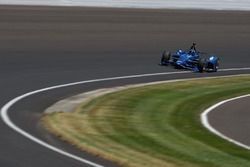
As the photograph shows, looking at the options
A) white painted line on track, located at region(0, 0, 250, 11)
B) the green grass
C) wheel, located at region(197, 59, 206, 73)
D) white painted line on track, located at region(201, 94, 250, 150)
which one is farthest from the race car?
white painted line on track, located at region(0, 0, 250, 11)

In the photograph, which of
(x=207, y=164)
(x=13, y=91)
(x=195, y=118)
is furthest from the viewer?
(x=13, y=91)

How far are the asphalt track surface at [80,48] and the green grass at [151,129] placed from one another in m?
0.52

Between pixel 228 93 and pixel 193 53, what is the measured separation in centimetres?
452

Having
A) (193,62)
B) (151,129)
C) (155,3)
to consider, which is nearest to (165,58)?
(193,62)

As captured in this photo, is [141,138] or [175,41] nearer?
[141,138]

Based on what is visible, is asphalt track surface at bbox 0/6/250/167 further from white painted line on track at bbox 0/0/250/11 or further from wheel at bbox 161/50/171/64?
white painted line on track at bbox 0/0/250/11

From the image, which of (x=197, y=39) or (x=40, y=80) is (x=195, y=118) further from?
(x=197, y=39)

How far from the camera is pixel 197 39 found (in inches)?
1187

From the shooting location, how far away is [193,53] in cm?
2330

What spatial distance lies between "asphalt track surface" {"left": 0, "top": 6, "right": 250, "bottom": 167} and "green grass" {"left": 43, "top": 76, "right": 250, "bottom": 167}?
516 millimetres

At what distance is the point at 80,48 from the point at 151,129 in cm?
1255

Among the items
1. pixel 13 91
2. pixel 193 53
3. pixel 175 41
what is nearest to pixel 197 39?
pixel 175 41

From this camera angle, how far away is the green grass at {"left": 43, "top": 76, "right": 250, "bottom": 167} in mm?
11680

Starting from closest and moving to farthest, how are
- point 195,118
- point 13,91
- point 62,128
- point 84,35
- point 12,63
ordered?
point 62,128, point 195,118, point 13,91, point 12,63, point 84,35
